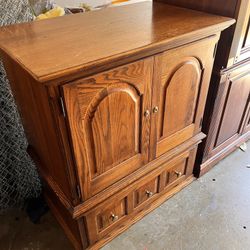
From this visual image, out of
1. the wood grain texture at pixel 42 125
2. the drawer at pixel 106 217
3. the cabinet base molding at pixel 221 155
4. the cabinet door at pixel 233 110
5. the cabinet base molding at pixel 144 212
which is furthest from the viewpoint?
the cabinet base molding at pixel 221 155

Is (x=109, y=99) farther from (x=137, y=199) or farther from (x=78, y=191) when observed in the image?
(x=137, y=199)

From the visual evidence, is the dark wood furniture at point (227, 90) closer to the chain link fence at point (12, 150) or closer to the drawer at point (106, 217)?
the drawer at point (106, 217)

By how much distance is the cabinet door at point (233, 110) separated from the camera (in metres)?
1.40

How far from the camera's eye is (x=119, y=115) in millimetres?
958

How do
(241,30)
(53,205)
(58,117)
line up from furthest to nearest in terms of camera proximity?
(53,205) < (241,30) < (58,117)

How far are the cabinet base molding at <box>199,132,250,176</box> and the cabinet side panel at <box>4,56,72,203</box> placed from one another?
3.11 ft

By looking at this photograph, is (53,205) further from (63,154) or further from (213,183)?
(213,183)

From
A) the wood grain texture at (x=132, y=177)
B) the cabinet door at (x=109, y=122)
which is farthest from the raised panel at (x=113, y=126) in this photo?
the wood grain texture at (x=132, y=177)

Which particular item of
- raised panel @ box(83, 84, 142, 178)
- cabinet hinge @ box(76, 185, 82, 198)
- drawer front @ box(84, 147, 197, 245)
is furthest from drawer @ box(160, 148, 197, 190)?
cabinet hinge @ box(76, 185, 82, 198)

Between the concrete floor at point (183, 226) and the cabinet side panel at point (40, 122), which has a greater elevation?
the cabinet side panel at point (40, 122)

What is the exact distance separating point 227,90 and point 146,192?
2.31 feet

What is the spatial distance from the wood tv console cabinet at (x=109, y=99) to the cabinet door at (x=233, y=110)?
197 mm

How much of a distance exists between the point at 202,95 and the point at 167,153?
0.34 meters

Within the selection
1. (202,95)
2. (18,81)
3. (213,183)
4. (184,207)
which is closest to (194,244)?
(184,207)
